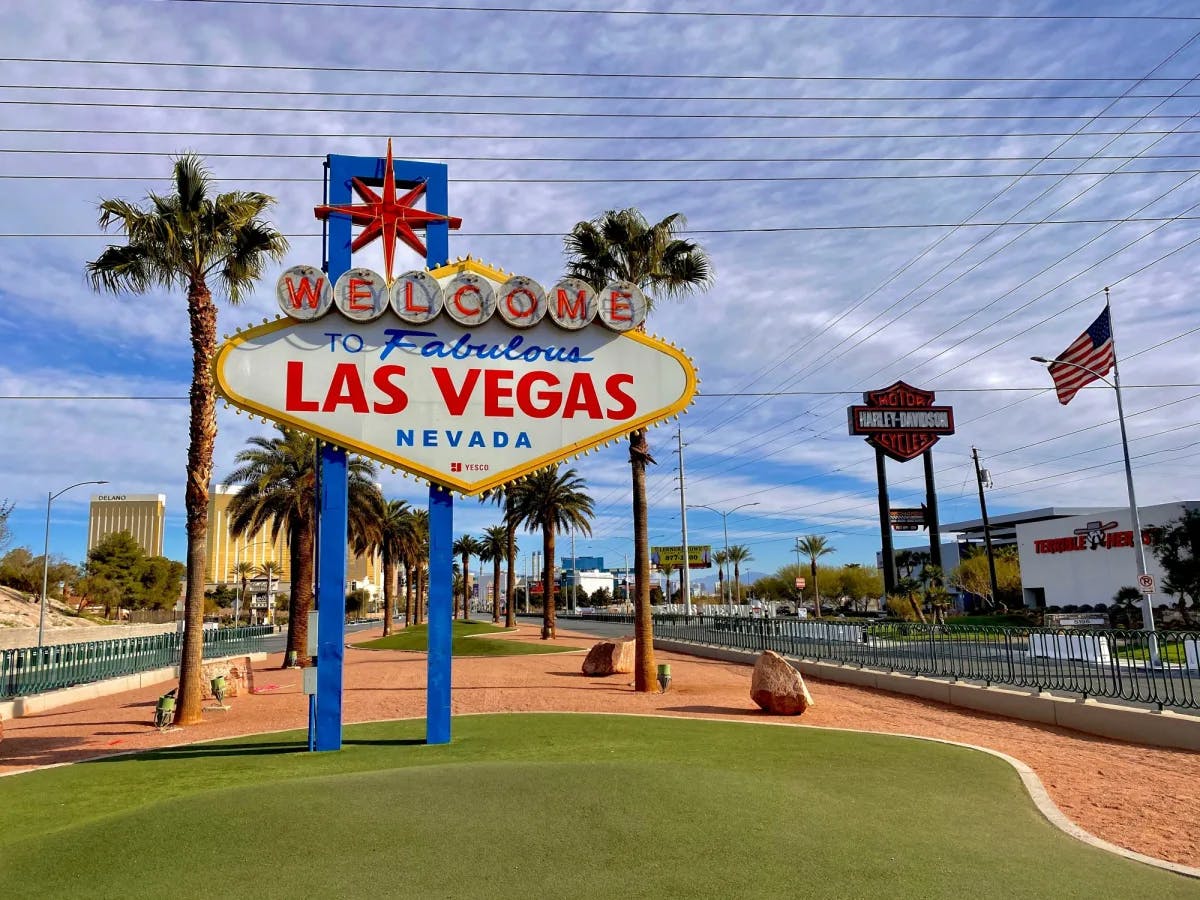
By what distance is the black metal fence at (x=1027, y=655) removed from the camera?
15031mm

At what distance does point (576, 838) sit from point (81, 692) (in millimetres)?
22244

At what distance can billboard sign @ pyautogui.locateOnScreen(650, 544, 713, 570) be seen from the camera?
10188 cm

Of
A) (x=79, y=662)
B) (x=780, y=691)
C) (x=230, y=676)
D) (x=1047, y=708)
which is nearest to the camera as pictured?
(x=1047, y=708)

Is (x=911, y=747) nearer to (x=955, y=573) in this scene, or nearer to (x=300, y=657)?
(x=300, y=657)

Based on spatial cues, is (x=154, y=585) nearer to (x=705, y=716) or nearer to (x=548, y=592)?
(x=548, y=592)

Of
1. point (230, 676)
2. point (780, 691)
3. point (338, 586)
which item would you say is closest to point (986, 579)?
point (780, 691)

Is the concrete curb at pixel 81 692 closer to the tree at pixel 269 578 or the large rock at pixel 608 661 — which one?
the large rock at pixel 608 661

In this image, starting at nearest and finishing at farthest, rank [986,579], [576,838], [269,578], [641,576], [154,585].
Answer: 1. [576,838]
2. [641,576]
3. [986,579]
4. [154,585]
5. [269,578]

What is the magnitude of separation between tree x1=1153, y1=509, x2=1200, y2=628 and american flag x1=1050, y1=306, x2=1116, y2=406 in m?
10.6

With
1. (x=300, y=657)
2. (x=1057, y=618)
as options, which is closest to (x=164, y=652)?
(x=300, y=657)

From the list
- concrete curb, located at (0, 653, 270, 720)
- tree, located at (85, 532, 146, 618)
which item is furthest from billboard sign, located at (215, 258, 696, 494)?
tree, located at (85, 532, 146, 618)

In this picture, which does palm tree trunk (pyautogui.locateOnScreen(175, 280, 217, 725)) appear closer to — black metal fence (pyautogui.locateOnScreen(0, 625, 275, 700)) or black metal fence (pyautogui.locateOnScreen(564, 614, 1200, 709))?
black metal fence (pyautogui.locateOnScreen(0, 625, 275, 700))

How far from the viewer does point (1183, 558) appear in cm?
3616

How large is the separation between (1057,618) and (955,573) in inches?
1084
